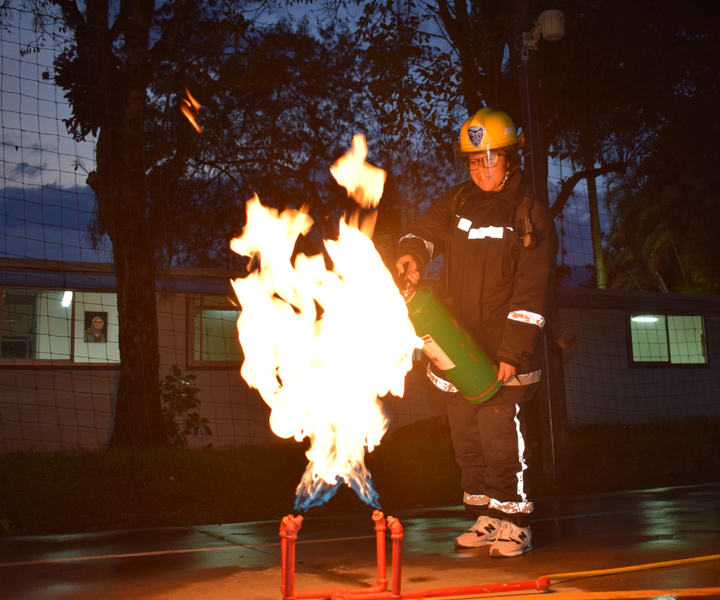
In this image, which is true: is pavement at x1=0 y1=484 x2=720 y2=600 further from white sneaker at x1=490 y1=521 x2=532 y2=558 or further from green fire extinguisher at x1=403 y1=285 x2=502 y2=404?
green fire extinguisher at x1=403 y1=285 x2=502 y2=404

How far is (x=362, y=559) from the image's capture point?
414 centimetres

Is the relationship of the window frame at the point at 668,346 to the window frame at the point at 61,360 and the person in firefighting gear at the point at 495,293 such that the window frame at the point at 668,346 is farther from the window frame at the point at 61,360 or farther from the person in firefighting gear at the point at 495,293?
the person in firefighting gear at the point at 495,293

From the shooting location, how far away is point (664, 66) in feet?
41.2

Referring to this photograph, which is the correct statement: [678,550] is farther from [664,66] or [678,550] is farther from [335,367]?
[664,66]

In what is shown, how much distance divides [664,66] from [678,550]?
1039 centimetres

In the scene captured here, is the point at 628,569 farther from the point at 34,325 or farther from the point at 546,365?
the point at 34,325

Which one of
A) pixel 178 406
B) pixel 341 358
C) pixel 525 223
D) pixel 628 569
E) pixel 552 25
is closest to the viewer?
pixel 628 569

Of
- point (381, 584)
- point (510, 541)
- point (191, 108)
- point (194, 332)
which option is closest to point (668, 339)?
point (194, 332)

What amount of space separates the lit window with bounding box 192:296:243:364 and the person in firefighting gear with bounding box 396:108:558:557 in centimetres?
882

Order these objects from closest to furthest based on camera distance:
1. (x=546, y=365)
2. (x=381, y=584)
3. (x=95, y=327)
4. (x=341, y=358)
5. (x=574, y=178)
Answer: (x=381, y=584) < (x=341, y=358) < (x=546, y=365) < (x=95, y=327) < (x=574, y=178)

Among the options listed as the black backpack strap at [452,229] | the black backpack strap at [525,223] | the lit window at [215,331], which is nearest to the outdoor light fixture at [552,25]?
the black backpack strap at [452,229]

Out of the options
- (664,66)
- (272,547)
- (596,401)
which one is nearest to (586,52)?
(664,66)

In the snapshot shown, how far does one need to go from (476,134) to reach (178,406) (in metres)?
7.74

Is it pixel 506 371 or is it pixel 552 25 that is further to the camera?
pixel 552 25
